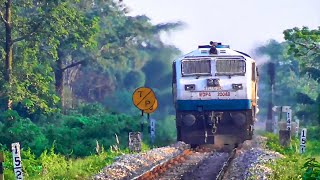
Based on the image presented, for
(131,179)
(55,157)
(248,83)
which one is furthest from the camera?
(248,83)

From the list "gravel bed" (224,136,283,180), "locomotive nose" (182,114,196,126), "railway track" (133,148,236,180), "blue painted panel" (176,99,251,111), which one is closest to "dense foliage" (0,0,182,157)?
"locomotive nose" (182,114,196,126)

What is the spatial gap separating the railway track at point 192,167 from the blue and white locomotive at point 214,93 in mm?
1591

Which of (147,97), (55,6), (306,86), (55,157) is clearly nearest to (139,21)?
(306,86)

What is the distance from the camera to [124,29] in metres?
54.4

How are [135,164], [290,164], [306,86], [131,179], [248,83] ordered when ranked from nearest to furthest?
[131,179] < [290,164] < [135,164] < [248,83] < [306,86]

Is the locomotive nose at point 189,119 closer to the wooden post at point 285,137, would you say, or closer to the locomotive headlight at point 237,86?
the locomotive headlight at point 237,86

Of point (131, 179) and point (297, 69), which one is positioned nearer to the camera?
point (131, 179)

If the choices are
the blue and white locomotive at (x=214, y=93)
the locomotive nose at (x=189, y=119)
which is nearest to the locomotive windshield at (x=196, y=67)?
the blue and white locomotive at (x=214, y=93)

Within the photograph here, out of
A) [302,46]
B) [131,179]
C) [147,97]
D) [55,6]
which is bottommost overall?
[131,179]

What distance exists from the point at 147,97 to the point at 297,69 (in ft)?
153

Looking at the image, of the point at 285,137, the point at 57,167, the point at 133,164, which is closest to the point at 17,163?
the point at 57,167

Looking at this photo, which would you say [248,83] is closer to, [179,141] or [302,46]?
[179,141]

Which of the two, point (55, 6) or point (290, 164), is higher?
point (55, 6)

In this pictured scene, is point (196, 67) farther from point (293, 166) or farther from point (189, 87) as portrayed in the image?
point (293, 166)
